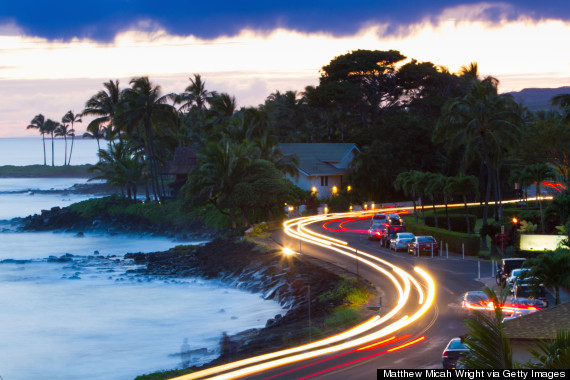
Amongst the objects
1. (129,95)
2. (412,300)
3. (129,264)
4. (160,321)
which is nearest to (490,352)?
(412,300)

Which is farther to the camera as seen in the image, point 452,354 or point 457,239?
point 457,239

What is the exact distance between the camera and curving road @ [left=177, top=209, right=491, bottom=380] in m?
20.2

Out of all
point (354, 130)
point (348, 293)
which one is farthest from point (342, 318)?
point (354, 130)

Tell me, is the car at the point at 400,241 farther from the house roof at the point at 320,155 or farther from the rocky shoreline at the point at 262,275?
the house roof at the point at 320,155

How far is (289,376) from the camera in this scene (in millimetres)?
19453

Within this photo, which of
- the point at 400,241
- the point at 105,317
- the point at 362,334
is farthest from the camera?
the point at 400,241

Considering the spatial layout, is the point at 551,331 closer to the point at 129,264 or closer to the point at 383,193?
the point at 129,264

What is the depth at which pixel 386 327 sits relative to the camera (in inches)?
1021

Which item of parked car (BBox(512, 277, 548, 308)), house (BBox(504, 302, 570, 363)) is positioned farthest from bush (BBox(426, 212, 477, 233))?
house (BBox(504, 302, 570, 363))

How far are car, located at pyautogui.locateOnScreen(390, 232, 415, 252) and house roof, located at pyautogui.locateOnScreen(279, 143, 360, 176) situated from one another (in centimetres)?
3076

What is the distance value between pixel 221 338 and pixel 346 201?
146 ft

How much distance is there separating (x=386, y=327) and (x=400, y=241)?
68.3 feet

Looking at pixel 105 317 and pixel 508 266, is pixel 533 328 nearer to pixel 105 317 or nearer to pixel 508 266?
pixel 508 266

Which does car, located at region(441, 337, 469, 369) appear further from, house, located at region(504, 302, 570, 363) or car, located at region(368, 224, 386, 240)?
car, located at region(368, 224, 386, 240)
